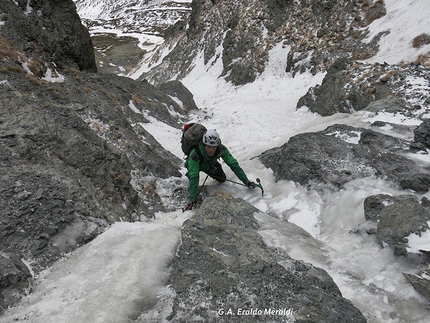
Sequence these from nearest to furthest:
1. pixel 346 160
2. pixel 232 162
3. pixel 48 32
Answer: pixel 232 162 → pixel 346 160 → pixel 48 32

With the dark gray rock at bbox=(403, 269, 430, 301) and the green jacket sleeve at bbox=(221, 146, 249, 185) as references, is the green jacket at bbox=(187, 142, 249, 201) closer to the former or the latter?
the green jacket sleeve at bbox=(221, 146, 249, 185)

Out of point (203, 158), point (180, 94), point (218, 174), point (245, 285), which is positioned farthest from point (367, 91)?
point (245, 285)

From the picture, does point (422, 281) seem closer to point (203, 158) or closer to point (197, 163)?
point (197, 163)

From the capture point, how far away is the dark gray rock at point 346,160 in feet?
25.7

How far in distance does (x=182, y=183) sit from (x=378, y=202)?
19.5 ft

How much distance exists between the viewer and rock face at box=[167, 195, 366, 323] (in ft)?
11.8

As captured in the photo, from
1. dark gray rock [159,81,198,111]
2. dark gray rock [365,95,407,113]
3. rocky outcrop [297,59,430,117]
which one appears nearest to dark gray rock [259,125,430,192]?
dark gray rock [365,95,407,113]

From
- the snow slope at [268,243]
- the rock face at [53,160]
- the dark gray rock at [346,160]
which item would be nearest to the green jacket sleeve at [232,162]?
the snow slope at [268,243]

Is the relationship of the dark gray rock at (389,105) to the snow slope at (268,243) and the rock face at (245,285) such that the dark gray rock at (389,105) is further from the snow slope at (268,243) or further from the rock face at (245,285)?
the rock face at (245,285)

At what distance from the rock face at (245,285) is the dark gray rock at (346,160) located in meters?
4.46

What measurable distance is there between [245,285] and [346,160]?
6376mm

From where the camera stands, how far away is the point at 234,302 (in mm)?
3701

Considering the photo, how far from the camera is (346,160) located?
8922mm

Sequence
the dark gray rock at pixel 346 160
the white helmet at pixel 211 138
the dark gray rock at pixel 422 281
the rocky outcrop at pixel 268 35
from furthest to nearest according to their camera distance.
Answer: the rocky outcrop at pixel 268 35
the dark gray rock at pixel 346 160
the white helmet at pixel 211 138
the dark gray rock at pixel 422 281
